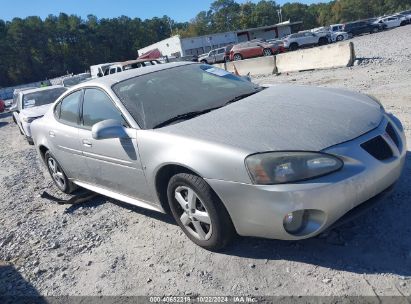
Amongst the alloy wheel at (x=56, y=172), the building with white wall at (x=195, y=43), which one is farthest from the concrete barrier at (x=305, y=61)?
the building with white wall at (x=195, y=43)

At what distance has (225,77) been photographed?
4383mm

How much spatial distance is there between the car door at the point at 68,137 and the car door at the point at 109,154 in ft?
0.55

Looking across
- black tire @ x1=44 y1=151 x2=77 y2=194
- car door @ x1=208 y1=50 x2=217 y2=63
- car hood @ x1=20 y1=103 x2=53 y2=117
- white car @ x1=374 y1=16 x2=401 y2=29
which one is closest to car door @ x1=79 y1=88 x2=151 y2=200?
black tire @ x1=44 y1=151 x2=77 y2=194

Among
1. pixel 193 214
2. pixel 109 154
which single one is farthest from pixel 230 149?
pixel 109 154

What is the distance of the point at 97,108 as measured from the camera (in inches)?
160

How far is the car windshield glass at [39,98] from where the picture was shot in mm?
11055

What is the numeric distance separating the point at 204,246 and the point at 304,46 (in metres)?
36.4

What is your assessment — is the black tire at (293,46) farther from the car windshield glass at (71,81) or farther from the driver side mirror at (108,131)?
the driver side mirror at (108,131)

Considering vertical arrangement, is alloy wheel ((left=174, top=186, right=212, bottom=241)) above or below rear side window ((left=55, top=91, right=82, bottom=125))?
below

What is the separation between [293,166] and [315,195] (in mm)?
241

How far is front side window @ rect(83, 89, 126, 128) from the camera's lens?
12.5 ft

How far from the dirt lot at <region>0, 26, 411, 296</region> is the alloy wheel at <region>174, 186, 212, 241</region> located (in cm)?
21

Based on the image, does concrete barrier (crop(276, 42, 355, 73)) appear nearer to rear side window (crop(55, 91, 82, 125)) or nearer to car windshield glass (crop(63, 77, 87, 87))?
rear side window (crop(55, 91, 82, 125))

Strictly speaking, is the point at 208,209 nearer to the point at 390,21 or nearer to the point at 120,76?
the point at 120,76
